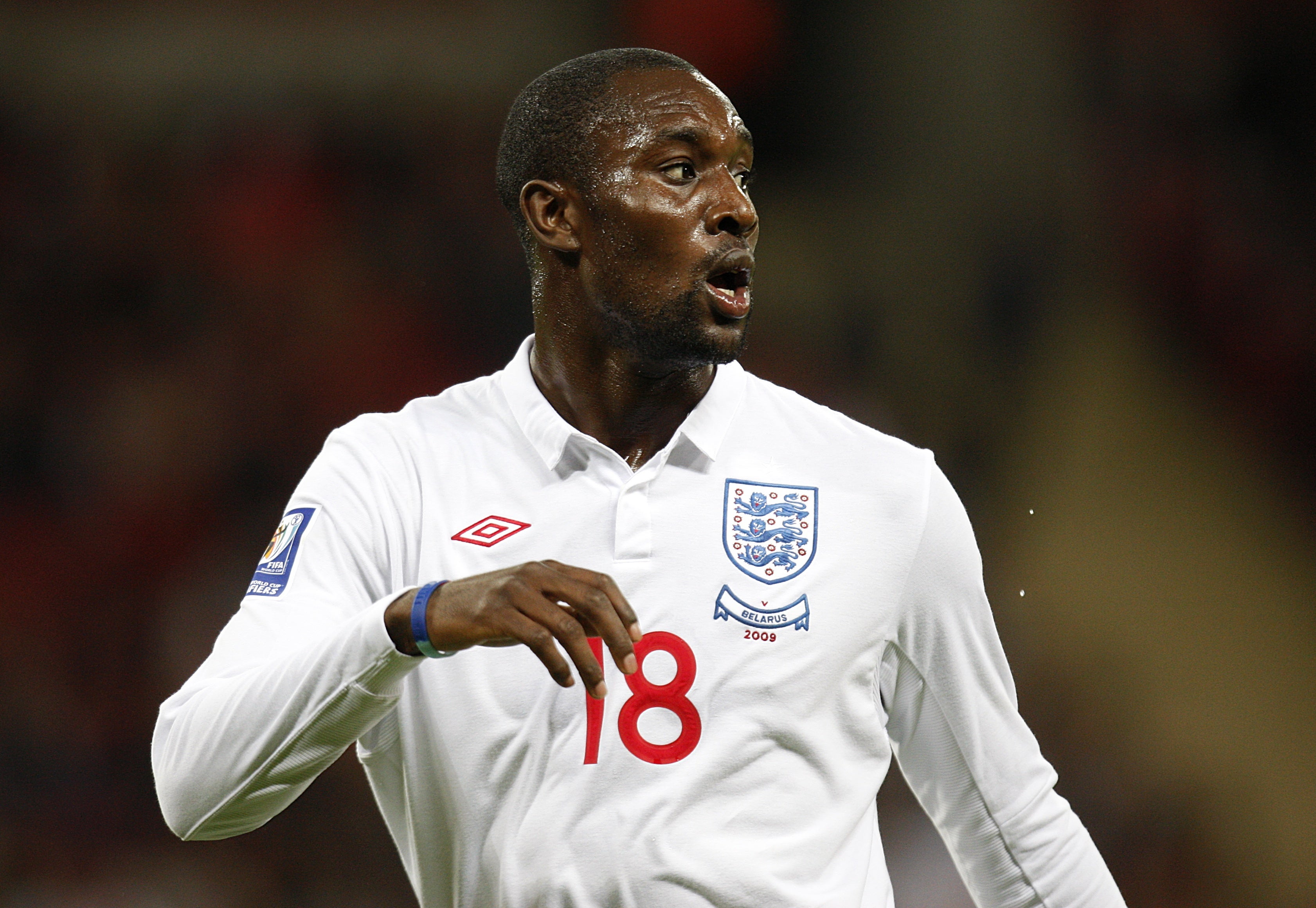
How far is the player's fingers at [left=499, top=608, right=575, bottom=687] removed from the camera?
49.9 inches

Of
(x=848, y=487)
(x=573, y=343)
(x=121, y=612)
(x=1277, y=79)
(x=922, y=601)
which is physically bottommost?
(x=121, y=612)

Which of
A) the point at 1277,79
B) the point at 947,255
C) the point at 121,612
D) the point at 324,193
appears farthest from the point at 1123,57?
the point at 121,612

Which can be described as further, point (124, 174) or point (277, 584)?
point (124, 174)

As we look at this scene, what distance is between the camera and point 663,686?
1.66m

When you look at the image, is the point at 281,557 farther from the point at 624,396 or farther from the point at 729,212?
the point at 729,212

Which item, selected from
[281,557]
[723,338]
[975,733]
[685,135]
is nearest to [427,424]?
[281,557]

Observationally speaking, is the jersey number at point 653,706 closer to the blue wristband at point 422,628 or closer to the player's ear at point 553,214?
the blue wristband at point 422,628

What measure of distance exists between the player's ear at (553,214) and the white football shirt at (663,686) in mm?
205

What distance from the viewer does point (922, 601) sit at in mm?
1790

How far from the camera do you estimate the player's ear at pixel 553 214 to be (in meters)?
1.93

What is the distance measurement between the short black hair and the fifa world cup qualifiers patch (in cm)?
56

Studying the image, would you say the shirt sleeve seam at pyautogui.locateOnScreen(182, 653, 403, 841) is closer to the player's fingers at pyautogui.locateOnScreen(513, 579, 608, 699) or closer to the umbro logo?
the player's fingers at pyautogui.locateOnScreen(513, 579, 608, 699)

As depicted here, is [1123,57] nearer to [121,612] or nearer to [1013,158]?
[1013,158]

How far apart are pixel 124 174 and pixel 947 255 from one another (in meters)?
2.57
